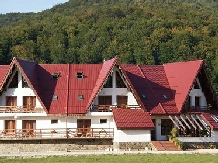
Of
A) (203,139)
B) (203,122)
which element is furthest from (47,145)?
(203,122)

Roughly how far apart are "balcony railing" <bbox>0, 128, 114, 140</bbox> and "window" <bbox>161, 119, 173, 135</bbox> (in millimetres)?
4453

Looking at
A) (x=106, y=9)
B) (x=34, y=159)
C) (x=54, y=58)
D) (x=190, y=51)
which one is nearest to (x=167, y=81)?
(x=34, y=159)

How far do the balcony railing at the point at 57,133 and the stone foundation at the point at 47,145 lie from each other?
14.8 inches

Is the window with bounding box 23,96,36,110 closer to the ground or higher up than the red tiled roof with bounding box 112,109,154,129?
higher up

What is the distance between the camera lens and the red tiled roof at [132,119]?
4044cm

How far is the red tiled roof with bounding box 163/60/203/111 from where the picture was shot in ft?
144

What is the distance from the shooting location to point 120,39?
12131 centimetres

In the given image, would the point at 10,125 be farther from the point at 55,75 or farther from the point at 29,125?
the point at 55,75

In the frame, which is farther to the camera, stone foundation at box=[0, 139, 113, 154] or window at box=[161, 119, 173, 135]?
window at box=[161, 119, 173, 135]

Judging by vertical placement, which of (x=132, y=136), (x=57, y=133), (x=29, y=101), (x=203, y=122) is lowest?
(x=132, y=136)

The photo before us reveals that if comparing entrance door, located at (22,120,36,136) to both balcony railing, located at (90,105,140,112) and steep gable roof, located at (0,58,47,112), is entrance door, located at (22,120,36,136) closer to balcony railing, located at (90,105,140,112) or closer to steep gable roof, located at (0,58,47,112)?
steep gable roof, located at (0,58,47,112)

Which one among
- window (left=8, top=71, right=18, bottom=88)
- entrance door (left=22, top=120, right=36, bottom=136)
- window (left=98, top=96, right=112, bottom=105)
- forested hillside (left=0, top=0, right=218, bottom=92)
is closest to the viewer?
entrance door (left=22, top=120, right=36, bottom=136)

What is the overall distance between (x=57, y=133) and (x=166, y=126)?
9227mm

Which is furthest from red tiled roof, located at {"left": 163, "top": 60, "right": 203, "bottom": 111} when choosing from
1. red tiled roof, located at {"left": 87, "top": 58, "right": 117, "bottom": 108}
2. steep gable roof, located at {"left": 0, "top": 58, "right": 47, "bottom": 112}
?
steep gable roof, located at {"left": 0, "top": 58, "right": 47, "bottom": 112}
